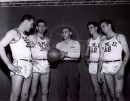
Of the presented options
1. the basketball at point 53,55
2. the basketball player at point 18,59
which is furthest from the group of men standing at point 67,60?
the basketball at point 53,55

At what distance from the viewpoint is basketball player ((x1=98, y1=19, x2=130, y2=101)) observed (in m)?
5.34

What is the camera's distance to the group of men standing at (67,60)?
16.3ft

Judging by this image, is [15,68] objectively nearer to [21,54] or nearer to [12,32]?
[21,54]

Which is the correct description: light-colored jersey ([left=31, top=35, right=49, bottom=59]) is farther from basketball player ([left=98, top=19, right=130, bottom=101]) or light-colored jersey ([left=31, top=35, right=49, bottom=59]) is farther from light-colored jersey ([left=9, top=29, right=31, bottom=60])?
basketball player ([left=98, top=19, right=130, bottom=101])

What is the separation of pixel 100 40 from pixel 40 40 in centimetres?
167

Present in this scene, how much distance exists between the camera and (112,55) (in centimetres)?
553

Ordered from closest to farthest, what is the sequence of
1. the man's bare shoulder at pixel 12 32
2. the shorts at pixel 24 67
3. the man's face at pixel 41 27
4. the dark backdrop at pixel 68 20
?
the man's bare shoulder at pixel 12 32, the shorts at pixel 24 67, the man's face at pixel 41 27, the dark backdrop at pixel 68 20

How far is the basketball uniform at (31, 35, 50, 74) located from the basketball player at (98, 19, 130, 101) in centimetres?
155

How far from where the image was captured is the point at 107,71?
5.59 m

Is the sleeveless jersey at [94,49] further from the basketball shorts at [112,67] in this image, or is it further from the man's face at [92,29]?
the basketball shorts at [112,67]

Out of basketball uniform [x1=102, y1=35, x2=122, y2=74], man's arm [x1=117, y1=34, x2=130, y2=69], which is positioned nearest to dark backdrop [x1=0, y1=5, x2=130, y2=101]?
basketball uniform [x1=102, y1=35, x2=122, y2=74]

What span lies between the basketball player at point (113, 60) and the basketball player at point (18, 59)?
6.22 feet

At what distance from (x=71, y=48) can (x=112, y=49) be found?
1.23 metres

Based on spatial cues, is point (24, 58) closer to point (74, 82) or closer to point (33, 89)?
point (33, 89)
